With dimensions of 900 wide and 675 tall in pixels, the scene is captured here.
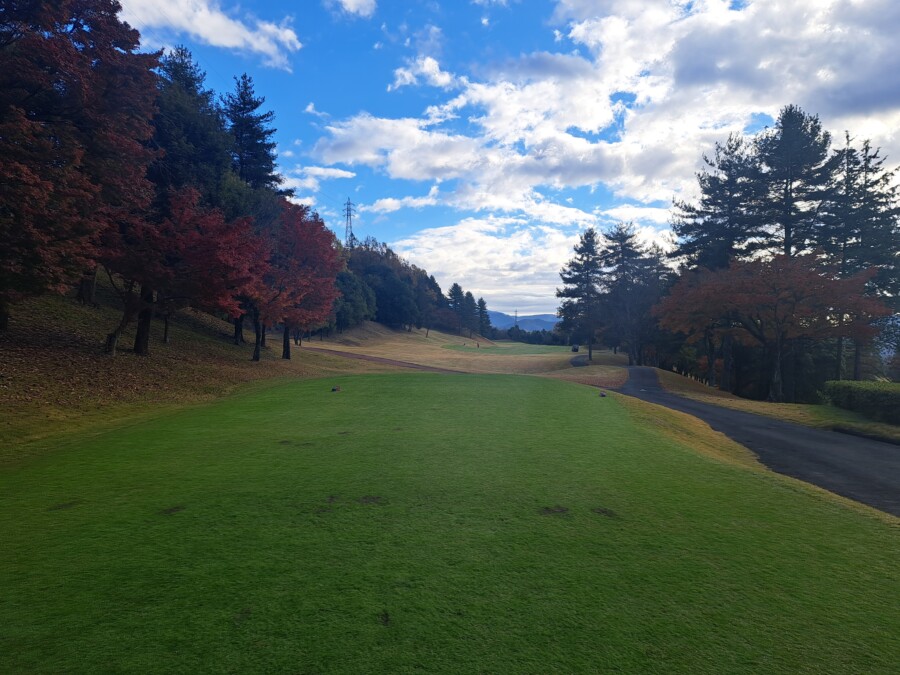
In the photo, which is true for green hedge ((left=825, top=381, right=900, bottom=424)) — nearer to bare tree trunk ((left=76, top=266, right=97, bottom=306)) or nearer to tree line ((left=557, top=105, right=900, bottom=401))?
tree line ((left=557, top=105, right=900, bottom=401))

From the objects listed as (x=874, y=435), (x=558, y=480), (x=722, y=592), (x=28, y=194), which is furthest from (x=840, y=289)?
(x=28, y=194)

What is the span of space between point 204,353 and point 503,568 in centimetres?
2552

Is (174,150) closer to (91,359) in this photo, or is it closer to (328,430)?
(91,359)

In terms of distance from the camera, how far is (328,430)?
10570 millimetres

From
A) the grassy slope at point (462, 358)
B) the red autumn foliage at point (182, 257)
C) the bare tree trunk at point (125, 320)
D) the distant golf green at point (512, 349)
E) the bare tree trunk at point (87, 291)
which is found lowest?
the grassy slope at point (462, 358)

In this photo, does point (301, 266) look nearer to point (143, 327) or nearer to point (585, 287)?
point (143, 327)

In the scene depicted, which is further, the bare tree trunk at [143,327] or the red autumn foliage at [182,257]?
the bare tree trunk at [143,327]

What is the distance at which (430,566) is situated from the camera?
13.6 feet

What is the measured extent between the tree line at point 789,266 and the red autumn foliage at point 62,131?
30378 mm

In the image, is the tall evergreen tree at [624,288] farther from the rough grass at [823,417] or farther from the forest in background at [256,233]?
the rough grass at [823,417]

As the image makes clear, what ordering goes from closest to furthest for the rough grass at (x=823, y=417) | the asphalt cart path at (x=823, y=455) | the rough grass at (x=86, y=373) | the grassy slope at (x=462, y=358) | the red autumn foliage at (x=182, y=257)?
1. the asphalt cart path at (x=823, y=455)
2. the rough grass at (x=86, y=373)
3. the rough grass at (x=823, y=417)
4. the red autumn foliage at (x=182, y=257)
5. the grassy slope at (x=462, y=358)

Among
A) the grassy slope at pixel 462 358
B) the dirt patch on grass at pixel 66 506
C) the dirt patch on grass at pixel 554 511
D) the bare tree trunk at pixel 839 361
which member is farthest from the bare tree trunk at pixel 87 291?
the bare tree trunk at pixel 839 361

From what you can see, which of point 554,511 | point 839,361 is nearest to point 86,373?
point 554,511

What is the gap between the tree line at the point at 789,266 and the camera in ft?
84.1
